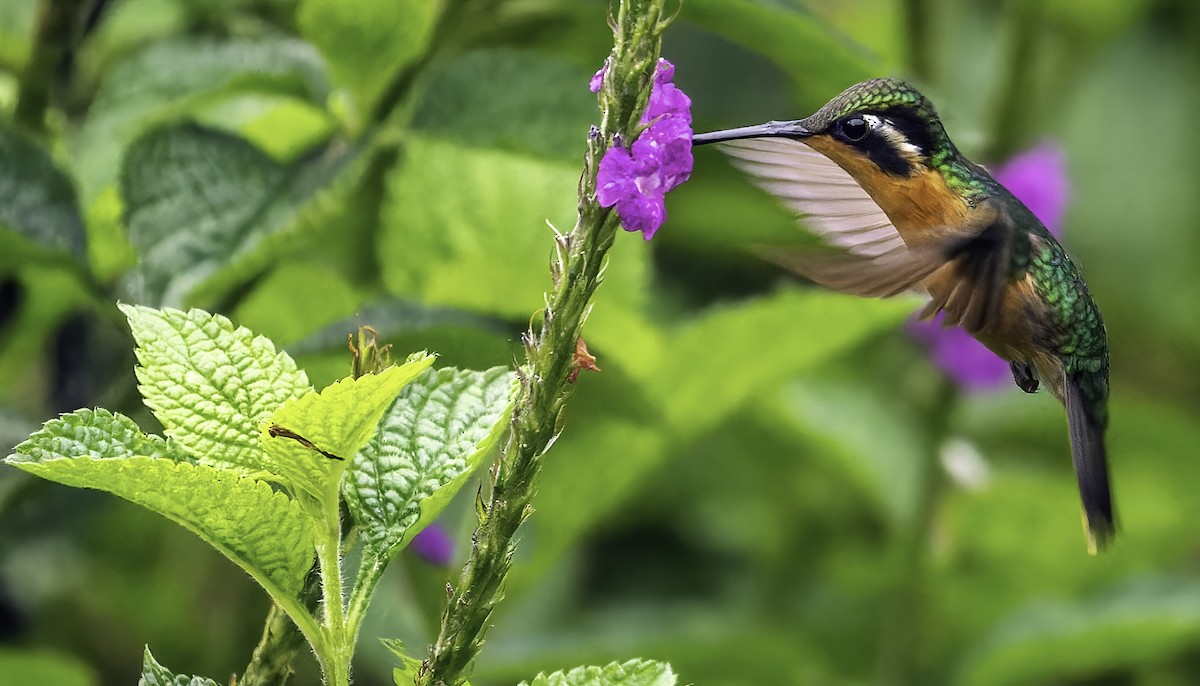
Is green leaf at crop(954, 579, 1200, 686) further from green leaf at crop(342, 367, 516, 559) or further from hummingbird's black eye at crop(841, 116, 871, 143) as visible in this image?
green leaf at crop(342, 367, 516, 559)

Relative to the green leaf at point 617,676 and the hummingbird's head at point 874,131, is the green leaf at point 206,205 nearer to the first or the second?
the hummingbird's head at point 874,131

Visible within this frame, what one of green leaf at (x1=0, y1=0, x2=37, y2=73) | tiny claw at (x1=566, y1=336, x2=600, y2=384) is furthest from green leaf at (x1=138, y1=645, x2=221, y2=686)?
green leaf at (x1=0, y1=0, x2=37, y2=73)

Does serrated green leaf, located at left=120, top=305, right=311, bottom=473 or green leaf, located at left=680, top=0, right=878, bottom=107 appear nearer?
serrated green leaf, located at left=120, top=305, right=311, bottom=473

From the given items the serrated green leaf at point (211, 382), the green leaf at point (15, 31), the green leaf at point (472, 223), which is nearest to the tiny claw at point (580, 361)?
the serrated green leaf at point (211, 382)

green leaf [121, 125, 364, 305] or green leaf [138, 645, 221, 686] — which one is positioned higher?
green leaf [121, 125, 364, 305]

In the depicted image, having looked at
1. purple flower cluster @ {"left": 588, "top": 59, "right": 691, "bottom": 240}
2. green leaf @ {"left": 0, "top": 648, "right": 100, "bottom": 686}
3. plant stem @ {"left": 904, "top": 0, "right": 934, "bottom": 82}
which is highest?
plant stem @ {"left": 904, "top": 0, "right": 934, "bottom": 82}

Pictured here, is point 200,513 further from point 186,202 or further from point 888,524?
point 888,524
